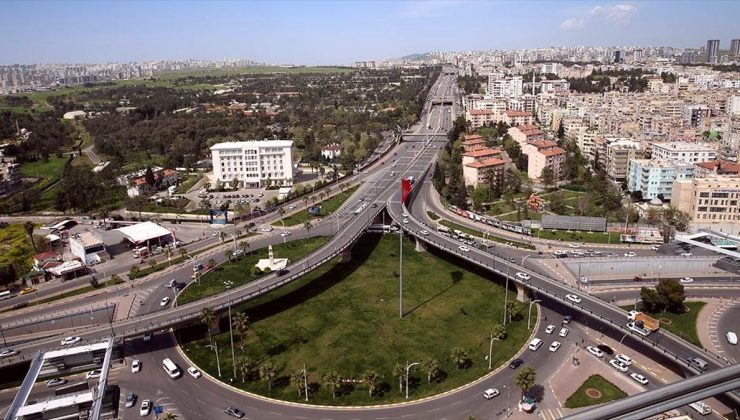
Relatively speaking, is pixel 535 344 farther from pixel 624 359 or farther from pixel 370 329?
pixel 370 329

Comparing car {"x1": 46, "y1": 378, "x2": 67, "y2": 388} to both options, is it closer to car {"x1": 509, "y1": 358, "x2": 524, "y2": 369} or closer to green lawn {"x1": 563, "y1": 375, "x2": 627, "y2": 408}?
car {"x1": 509, "y1": 358, "x2": 524, "y2": 369}

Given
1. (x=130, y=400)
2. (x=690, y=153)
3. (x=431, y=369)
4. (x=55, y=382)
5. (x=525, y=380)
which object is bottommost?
(x=130, y=400)

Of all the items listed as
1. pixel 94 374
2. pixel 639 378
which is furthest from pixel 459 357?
pixel 94 374

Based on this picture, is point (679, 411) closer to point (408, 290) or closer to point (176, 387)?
point (408, 290)

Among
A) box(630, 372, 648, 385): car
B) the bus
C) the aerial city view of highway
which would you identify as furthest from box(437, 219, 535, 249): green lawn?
the bus

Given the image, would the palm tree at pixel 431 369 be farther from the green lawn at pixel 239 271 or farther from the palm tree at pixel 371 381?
the green lawn at pixel 239 271

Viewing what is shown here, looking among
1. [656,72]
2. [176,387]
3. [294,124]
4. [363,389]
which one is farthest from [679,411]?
[656,72]

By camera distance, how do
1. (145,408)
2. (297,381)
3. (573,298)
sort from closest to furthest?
(145,408), (297,381), (573,298)
